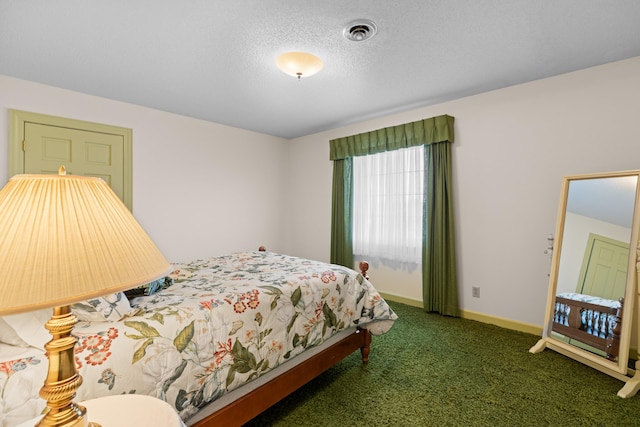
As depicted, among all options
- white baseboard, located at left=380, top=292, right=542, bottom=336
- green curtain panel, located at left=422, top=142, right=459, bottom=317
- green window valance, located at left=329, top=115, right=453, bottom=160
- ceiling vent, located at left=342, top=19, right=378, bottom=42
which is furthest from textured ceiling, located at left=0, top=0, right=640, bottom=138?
white baseboard, located at left=380, top=292, right=542, bottom=336

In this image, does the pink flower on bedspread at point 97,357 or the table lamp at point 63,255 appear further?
the pink flower on bedspread at point 97,357

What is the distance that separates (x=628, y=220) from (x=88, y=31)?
4025 millimetres

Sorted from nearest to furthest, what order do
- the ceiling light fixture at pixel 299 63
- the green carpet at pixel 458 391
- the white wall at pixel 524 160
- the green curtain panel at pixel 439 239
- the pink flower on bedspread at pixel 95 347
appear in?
the pink flower on bedspread at pixel 95 347 < the green carpet at pixel 458 391 < the ceiling light fixture at pixel 299 63 < the white wall at pixel 524 160 < the green curtain panel at pixel 439 239

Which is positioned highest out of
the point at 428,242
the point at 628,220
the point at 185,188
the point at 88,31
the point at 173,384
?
the point at 88,31

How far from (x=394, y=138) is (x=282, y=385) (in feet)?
9.76

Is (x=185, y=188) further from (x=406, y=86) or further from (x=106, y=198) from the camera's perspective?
(x=106, y=198)

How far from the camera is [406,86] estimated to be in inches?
111

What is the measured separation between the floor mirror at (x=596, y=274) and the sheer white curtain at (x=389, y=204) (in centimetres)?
136

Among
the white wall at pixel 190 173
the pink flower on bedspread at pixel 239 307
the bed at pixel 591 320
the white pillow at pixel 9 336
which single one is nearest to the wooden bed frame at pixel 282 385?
the pink flower on bedspread at pixel 239 307

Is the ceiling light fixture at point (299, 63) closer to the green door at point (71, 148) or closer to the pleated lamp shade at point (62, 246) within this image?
the pleated lamp shade at point (62, 246)

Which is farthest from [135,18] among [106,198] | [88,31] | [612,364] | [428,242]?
[612,364]

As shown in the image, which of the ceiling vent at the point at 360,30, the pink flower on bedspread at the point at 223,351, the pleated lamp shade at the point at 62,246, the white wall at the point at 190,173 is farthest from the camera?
the white wall at the point at 190,173

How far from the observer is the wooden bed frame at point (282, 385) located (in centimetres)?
137

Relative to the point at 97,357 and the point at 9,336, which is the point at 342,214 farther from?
the point at 9,336
